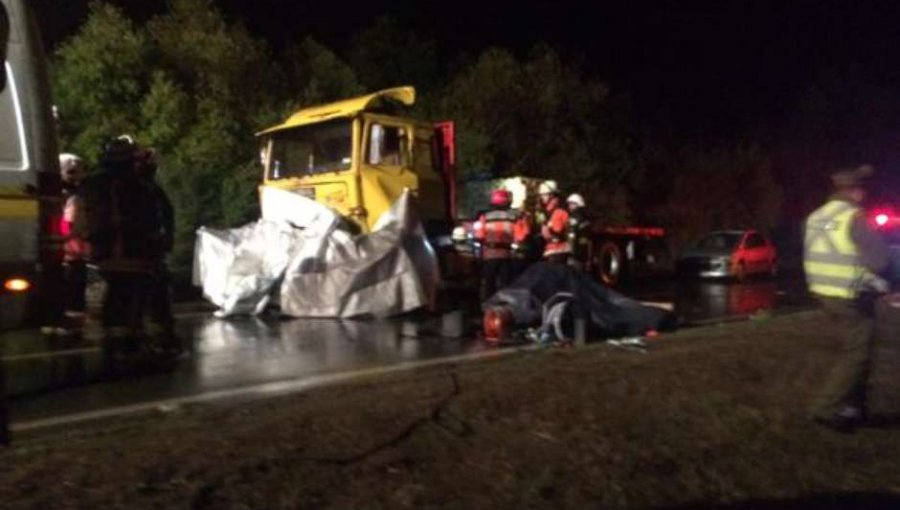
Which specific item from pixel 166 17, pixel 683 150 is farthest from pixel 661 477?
pixel 683 150

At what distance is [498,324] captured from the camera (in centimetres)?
1209

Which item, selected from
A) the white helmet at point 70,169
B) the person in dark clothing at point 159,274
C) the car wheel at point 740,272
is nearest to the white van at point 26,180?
the person in dark clothing at point 159,274

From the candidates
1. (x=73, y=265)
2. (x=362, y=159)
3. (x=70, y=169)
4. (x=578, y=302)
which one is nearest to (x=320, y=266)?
(x=362, y=159)

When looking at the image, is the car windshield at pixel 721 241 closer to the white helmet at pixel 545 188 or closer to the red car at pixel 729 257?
the red car at pixel 729 257

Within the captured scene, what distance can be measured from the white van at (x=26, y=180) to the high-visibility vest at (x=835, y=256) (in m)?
5.31

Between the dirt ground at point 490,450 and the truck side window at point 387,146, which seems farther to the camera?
the truck side window at point 387,146

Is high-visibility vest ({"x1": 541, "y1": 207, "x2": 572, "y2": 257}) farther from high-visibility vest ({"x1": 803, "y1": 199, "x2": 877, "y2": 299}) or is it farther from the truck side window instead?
high-visibility vest ({"x1": 803, "y1": 199, "x2": 877, "y2": 299})

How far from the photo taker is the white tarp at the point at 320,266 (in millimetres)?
14477

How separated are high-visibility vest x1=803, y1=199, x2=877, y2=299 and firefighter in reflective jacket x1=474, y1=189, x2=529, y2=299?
7.01m

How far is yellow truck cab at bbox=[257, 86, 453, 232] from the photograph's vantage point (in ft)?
52.5

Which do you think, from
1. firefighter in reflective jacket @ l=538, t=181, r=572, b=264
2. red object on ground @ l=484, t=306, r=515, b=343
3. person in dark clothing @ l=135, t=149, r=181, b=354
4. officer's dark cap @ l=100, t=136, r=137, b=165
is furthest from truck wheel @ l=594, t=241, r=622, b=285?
officer's dark cap @ l=100, t=136, r=137, b=165

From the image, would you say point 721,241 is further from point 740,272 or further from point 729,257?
point 740,272

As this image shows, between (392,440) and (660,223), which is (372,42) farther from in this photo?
(392,440)

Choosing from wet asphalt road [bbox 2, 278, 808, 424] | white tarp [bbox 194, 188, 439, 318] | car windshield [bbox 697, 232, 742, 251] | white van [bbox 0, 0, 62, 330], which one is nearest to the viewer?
white van [bbox 0, 0, 62, 330]
